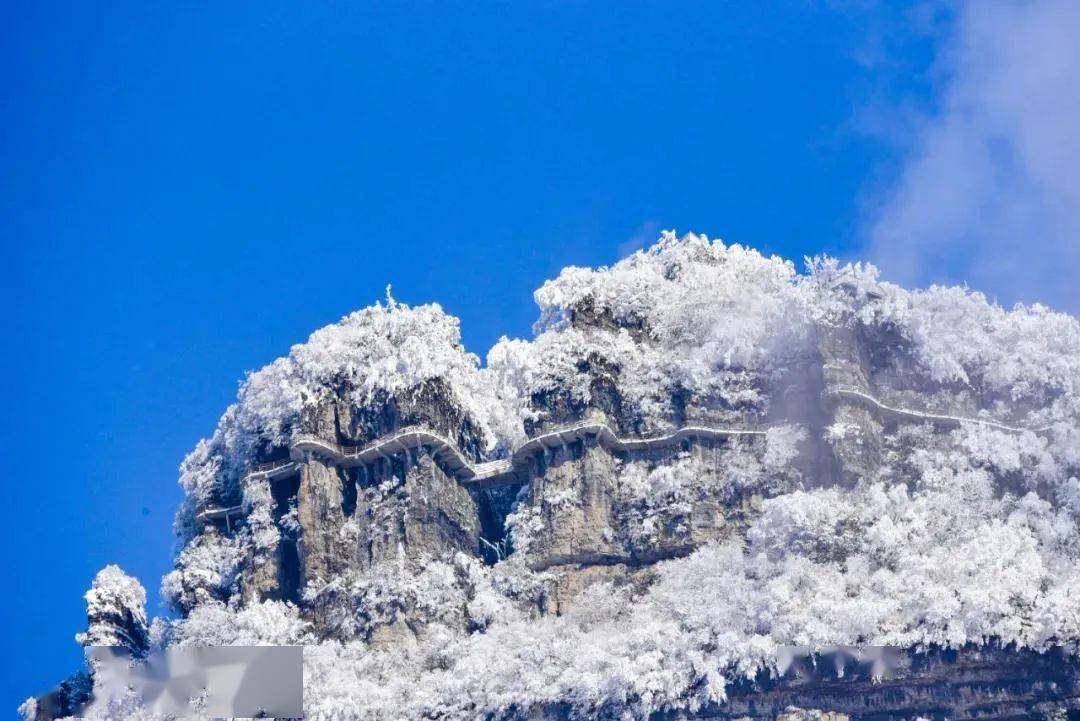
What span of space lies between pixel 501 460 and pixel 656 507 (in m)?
14.5

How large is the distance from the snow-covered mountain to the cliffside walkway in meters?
0.22

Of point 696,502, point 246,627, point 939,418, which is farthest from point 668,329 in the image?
point 246,627

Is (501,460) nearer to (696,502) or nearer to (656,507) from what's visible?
(656,507)

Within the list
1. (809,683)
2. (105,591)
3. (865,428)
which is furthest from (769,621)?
(105,591)

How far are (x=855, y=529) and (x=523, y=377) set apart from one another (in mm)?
27742

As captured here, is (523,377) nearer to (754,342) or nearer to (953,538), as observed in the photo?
(754,342)

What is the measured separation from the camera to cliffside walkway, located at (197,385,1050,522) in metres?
114

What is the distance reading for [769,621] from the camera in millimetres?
99562

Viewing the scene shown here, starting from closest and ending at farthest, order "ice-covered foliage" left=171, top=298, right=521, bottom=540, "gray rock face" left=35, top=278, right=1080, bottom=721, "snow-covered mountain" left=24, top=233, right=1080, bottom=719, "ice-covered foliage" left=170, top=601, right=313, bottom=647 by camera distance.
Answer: "snow-covered mountain" left=24, top=233, right=1080, bottom=719
"ice-covered foliage" left=170, top=601, right=313, bottom=647
"gray rock face" left=35, top=278, right=1080, bottom=721
"ice-covered foliage" left=171, top=298, right=521, bottom=540

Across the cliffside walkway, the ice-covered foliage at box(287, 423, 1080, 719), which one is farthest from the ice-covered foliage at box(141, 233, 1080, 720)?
the cliffside walkway

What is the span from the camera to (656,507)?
114312 millimetres

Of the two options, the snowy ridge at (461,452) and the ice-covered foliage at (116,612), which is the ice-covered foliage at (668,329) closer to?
the snowy ridge at (461,452)

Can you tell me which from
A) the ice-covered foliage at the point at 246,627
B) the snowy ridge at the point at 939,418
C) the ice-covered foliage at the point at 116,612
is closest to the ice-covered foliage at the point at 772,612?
the snowy ridge at the point at 939,418

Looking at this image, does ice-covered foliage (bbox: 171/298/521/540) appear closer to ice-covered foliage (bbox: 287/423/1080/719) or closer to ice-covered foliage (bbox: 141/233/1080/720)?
ice-covered foliage (bbox: 141/233/1080/720)
